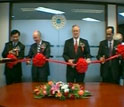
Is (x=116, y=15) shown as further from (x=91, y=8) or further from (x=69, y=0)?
(x=69, y=0)

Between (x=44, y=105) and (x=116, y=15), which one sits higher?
(x=116, y=15)

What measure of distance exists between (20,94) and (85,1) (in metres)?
3.56

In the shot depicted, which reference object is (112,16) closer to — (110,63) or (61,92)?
(110,63)

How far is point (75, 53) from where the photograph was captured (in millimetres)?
4227

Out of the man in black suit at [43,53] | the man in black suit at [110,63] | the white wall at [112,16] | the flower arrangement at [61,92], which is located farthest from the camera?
the white wall at [112,16]

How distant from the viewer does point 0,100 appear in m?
2.10

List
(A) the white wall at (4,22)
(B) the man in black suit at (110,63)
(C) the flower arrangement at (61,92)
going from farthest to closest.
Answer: (A) the white wall at (4,22) → (B) the man in black suit at (110,63) → (C) the flower arrangement at (61,92)

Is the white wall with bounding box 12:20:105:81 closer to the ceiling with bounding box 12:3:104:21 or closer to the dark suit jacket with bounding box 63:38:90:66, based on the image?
the ceiling with bounding box 12:3:104:21

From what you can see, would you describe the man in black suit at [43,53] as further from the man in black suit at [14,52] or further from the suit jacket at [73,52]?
the suit jacket at [73,52]

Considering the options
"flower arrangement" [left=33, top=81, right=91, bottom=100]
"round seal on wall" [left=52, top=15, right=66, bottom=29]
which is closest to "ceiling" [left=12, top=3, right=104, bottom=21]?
"round seal on wall" [left=52, top=15, right=66, bottom=29]

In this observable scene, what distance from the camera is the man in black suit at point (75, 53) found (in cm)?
419

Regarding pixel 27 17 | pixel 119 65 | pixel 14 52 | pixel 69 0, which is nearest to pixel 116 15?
pixel 69 0

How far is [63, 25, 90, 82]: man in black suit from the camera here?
4.19 metres

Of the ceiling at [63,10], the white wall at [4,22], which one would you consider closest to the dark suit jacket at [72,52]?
the ceiling at [63,10]
